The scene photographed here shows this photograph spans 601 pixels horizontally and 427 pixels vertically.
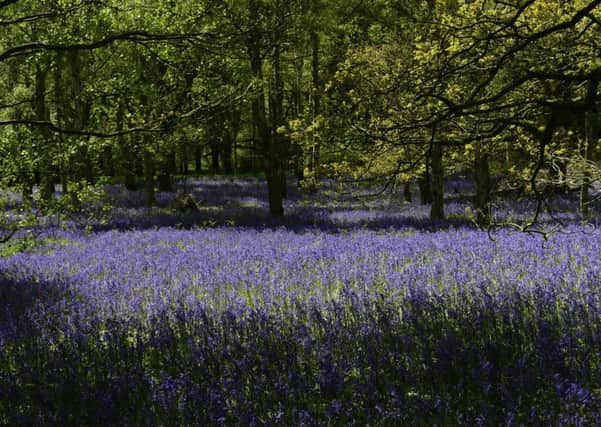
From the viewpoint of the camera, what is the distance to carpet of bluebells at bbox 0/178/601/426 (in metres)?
4.16

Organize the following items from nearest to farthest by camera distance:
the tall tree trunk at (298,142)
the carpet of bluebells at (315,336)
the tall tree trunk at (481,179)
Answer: the carpet of bluebells at (315,336) → the tall tree trunk at (481,179) → the tall tree trunk at (298,142)

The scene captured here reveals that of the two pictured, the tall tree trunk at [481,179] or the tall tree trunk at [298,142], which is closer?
the tall tree trunk at [481,179]

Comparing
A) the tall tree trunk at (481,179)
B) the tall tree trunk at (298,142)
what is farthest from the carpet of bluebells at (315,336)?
the tall tree trunk at (298,142)

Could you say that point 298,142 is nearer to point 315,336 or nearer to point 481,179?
point 481,179

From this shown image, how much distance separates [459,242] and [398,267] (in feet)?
7.09

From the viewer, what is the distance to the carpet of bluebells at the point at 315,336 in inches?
164

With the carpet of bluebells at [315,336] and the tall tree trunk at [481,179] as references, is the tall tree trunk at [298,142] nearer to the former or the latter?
the tall tree trunk at [481,179]

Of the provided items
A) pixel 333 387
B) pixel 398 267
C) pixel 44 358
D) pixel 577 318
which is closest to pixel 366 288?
pixel 398 267

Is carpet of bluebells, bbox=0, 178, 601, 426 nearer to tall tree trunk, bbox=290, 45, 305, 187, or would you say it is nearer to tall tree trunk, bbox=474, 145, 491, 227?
tall tree trunk, bbox=474, 145, 491, 227

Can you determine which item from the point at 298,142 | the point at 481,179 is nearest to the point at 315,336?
the point at 481,179

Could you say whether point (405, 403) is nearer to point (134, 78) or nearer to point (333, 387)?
point (333, 387)

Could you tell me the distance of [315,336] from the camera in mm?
5797

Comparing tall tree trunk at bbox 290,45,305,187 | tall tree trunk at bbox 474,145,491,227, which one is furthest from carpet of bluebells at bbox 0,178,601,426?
tall tree trunk at bbox 290,45,305,187

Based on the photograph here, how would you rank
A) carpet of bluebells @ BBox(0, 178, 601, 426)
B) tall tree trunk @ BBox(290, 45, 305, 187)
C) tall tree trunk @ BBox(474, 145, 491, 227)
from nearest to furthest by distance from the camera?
carpet of bluebells @ BBox(0, 178, 601, 426), tall tree trunk @ BBox(474, 145, 491, 227), tall tree trunk @ BBox(290, 45, 305, 187)
